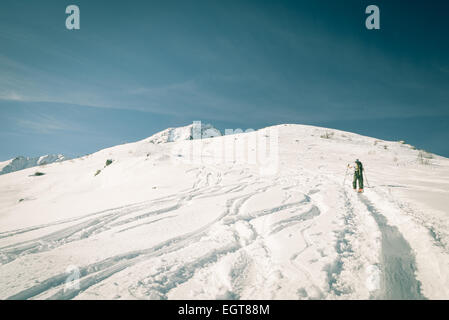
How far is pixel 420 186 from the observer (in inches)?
261

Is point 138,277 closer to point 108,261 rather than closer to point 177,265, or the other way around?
point 177,265

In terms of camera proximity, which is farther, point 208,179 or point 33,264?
point 208,179

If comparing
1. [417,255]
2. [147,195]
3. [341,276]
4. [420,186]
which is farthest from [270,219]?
[420,186]

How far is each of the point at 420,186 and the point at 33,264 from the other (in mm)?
9754

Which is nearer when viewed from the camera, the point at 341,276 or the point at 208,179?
the point at 341,276

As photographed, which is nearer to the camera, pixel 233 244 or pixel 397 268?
pixel 397 268

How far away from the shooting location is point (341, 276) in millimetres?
2203

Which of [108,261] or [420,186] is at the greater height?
[420,186]
